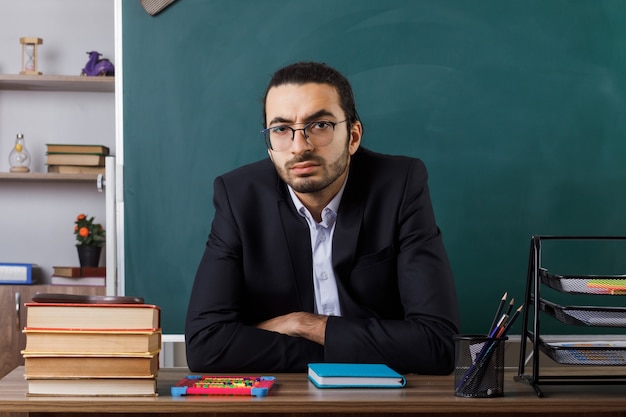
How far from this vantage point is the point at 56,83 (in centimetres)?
411

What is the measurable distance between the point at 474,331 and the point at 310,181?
122 centimetres

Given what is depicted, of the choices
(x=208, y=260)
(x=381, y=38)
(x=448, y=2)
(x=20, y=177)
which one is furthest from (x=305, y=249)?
(x=20, y=177)

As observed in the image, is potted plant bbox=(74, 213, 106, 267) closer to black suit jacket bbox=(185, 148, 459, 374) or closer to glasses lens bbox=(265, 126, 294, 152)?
black suit jacket bbox=(185, 148, 459, 374)

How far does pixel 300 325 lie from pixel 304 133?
516 mm

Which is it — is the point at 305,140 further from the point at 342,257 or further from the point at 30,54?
the point at 30,54

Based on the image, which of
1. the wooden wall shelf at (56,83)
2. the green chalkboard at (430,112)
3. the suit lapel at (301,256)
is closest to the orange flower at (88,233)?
the wooden wall shelf at (56,83)

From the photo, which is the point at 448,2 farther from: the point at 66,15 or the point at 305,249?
the point at 66,15

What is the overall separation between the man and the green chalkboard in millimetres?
675

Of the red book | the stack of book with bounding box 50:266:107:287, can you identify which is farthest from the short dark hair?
the stack of book with bounding box 50:266:107:287

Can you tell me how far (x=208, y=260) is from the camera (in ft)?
7.50

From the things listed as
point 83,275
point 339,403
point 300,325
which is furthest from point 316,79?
point 83,275

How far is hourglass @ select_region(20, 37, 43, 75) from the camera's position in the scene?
161 inches

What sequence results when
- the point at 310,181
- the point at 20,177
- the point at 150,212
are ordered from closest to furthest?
the point at 310,181 → the point at 150,212 → the point at 20,177

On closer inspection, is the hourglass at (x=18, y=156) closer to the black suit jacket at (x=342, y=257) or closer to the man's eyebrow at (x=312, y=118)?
the black suit jacket at (x=342, y=257)
